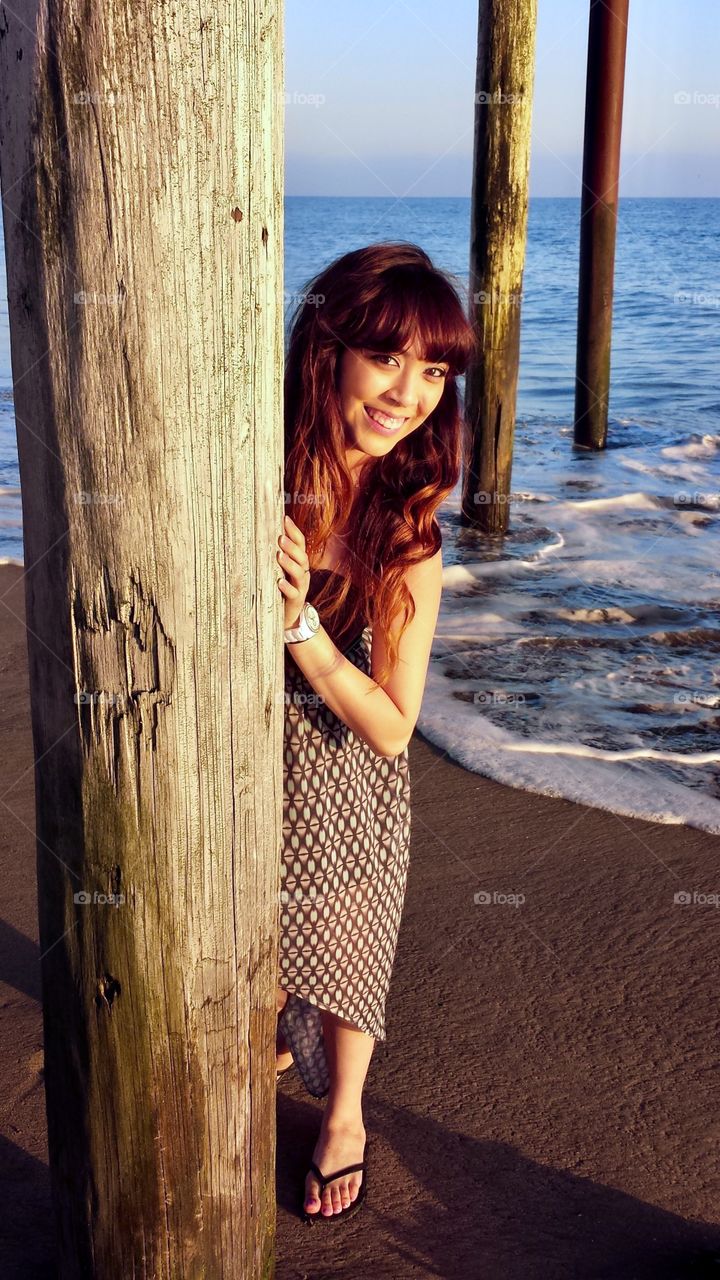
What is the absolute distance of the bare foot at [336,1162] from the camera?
2260mm

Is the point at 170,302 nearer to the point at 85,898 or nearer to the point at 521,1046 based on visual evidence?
the point at 85,898

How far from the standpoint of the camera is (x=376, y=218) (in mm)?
66062

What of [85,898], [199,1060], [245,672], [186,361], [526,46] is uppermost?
[526,46]

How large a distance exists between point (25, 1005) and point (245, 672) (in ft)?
5.19

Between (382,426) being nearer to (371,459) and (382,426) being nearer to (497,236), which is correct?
(371,459)

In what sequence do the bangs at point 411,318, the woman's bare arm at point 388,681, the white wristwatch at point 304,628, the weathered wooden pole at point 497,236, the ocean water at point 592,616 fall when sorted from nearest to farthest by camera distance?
the white wristwatch at point 304,628 → the woman's bare arm at point 388,681 → the bangs at point 411,318 → the ocean water at point 592,616 → the weathered wooden pole at point 497,236

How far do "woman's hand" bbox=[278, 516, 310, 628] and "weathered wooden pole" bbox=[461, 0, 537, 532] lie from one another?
4.72 metres

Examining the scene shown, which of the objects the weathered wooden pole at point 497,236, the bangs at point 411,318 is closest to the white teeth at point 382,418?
the bangs at point 411,318

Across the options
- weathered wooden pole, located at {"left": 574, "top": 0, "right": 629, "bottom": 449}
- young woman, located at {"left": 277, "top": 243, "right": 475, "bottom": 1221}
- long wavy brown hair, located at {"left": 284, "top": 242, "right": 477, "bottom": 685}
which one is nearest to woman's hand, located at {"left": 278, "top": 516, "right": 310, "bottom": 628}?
young woman, located at {"left": 277, "top": 243, "right": 475, "bottom": 1221}

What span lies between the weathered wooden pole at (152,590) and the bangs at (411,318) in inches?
23.9

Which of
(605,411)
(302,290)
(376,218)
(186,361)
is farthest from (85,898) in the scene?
(376,218)

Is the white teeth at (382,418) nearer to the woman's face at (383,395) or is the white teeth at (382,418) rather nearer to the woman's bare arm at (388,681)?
the woman's face at (383,395)

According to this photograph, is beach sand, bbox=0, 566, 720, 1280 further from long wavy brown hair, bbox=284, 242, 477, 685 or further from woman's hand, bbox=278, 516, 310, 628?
woman's hand, bbox=278, 516, 310, 628

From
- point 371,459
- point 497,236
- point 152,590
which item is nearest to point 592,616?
point 497,236
